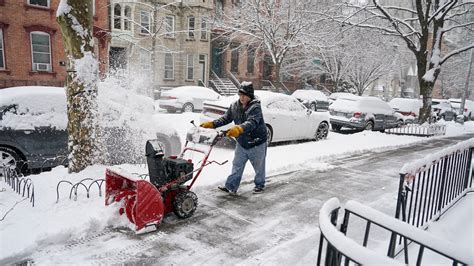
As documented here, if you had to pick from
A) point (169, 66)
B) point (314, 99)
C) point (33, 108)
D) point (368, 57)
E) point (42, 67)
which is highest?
point (368, 57)

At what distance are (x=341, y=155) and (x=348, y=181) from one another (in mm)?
2682

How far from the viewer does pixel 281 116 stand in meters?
10.6

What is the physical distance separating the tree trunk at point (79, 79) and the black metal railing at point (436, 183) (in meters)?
4.98

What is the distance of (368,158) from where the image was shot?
32.4ft

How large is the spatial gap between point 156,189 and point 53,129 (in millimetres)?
3802

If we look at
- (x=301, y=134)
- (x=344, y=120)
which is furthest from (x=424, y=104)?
(x=301, y=134)

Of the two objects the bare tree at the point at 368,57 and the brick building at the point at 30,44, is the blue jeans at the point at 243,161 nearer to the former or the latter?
the brick building at the point at 30,44

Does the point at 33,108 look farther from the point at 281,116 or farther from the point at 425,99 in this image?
the point at 425,99

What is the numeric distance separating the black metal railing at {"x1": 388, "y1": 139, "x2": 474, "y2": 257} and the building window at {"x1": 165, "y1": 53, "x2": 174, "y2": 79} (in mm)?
25889

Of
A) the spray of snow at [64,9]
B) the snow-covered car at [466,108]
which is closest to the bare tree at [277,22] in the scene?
the snow-covered car at [466,108]

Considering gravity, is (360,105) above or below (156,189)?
above

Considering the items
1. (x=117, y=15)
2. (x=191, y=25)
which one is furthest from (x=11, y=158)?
(x=191, y=25)

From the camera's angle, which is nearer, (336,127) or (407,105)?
(336,127)

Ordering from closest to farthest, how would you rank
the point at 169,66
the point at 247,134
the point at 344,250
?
the point at 344,250 < the point at 247,134 < the point at 169,66
